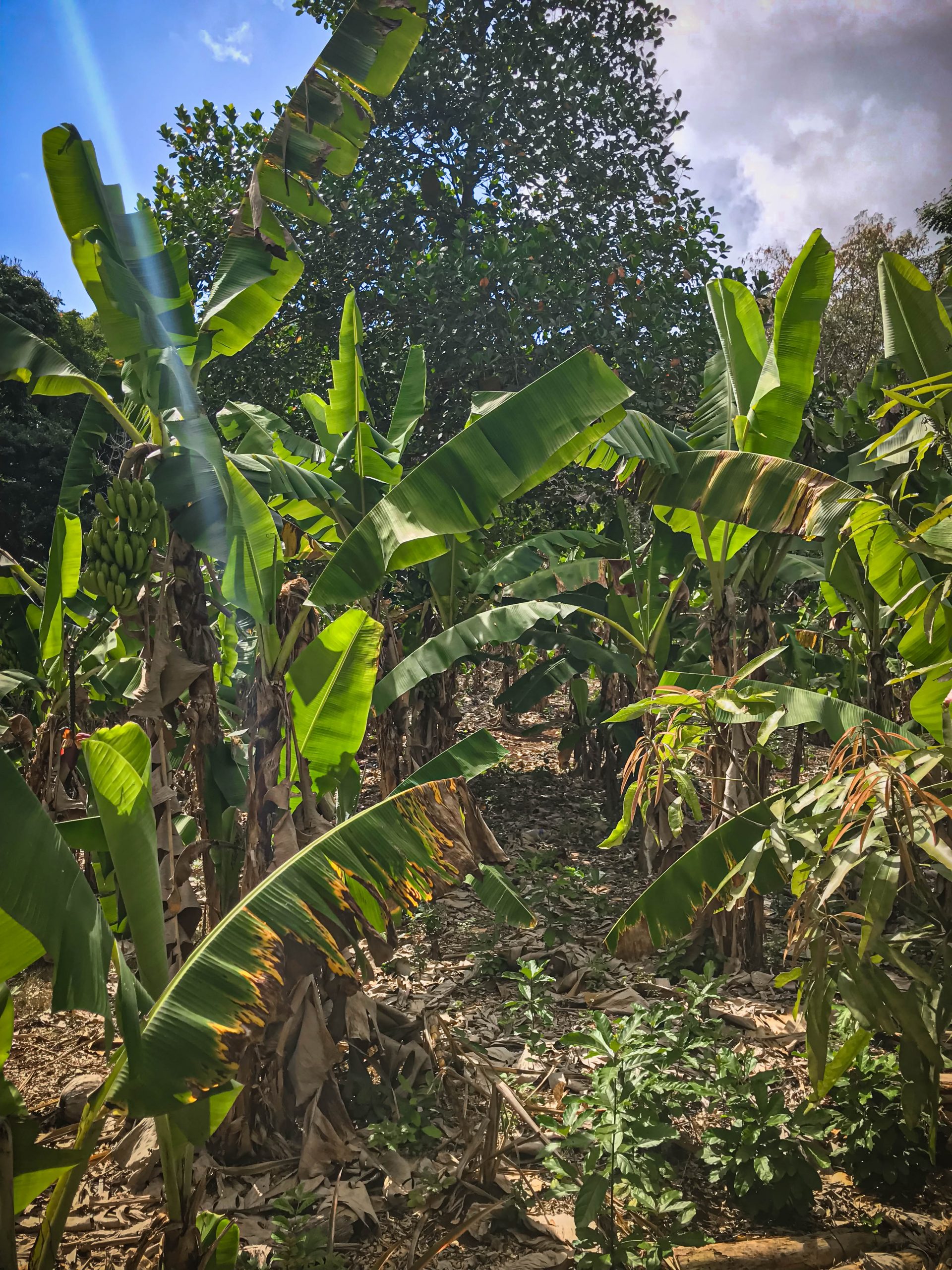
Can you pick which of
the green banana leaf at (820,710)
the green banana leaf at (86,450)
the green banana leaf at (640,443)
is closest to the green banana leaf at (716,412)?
the green banana leaf at (640,443)

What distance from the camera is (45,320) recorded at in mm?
14438

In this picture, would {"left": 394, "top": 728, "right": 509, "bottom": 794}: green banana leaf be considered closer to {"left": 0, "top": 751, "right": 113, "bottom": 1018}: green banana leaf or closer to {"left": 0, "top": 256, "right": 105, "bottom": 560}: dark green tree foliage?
{"left": 0, "top": 751, "right": 113, "bottom": 1018}: green banana leaf

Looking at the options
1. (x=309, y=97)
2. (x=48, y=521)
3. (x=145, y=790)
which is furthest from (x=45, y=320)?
(x=145, y=790)

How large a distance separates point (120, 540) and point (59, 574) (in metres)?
1.43

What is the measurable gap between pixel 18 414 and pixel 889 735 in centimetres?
1570

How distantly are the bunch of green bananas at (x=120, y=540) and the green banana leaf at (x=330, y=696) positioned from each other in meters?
0.64

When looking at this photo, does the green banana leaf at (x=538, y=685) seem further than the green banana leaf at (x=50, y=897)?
Yes

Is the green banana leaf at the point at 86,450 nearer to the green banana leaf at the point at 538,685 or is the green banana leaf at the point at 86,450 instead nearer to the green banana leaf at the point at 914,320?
the green banana leaf at the point at 538,685

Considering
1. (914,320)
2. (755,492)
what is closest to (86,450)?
(755,492)

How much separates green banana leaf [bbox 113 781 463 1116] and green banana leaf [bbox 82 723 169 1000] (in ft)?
0.66

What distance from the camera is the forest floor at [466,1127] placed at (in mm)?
2521

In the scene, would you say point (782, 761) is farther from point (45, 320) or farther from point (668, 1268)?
point (45, 320)

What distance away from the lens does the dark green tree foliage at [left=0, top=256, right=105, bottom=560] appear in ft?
44.5

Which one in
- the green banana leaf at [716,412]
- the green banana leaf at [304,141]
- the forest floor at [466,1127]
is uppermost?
the green banana leaf at [304,141]
